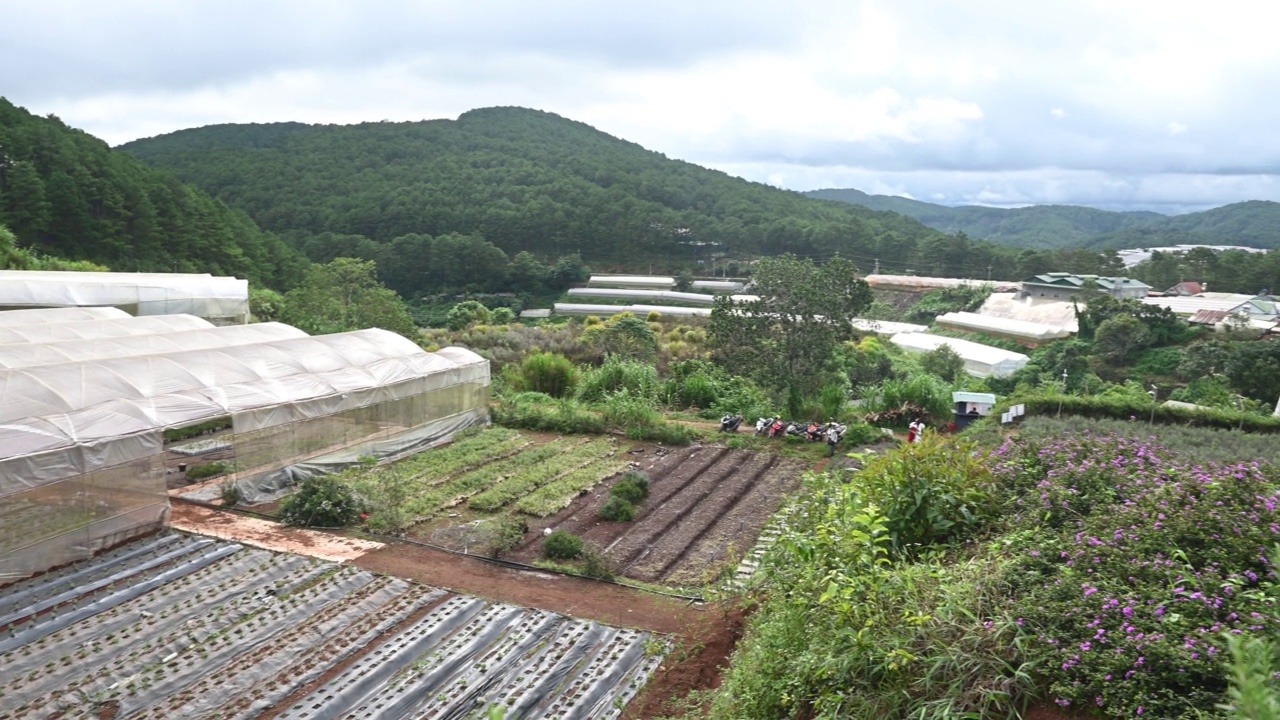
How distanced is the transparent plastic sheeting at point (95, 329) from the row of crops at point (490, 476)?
638cm

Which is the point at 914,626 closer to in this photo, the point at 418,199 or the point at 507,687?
the point at 507,687

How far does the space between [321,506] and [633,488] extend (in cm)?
402

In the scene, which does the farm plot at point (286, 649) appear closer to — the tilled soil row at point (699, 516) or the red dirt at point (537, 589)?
the red dirt at point (537, 589)

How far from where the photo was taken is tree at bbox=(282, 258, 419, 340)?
21156 millimetres

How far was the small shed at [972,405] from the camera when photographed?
14.9 metres

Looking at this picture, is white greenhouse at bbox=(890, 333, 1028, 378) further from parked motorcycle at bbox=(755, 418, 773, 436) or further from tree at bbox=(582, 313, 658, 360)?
parked motorcycle at bbox=(755, 418, 773, 436)

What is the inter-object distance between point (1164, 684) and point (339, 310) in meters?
20.9

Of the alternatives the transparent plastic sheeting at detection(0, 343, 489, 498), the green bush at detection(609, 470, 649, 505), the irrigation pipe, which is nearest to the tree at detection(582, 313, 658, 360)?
the transparent plastic sheeting at detection(0, 343, 489, 498)

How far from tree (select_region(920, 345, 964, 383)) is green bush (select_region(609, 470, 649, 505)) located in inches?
772

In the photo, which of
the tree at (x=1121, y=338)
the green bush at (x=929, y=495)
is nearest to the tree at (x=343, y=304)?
the green bush at (x=929, y=495)

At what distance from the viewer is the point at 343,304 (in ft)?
72.4

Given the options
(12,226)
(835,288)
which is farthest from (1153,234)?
(12,226)

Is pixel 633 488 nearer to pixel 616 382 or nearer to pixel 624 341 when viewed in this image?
pixel 616 382

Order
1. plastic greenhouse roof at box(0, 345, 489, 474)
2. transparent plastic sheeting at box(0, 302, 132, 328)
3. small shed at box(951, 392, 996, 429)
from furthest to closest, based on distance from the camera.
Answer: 1. small shed at box(951, 392, 996, 429)
2. transparent plastic sheeting at box(0, 302, 132, 328)
3. plastic greenhouse roof at box(0, 345, 489, 474)
